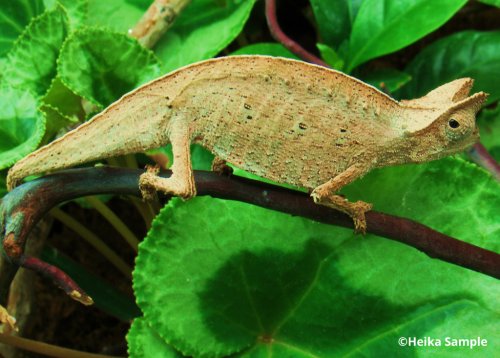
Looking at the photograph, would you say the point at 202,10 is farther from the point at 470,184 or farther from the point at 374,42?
the point at 470,184

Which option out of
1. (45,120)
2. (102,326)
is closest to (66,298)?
(102,326)

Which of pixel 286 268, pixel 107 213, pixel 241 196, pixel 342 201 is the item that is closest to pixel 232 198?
pixel 241 196

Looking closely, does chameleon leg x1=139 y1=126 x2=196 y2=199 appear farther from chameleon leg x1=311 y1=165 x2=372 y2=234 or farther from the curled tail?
chameleon leg x1=311 y1=165 x2=372 y2=234

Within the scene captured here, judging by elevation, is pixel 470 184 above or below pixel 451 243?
above

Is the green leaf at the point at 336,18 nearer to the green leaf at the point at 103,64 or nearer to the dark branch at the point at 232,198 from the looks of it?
the green leaf at the point at 103,64

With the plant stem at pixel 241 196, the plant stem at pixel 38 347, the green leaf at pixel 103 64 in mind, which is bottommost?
the plant stem at pixel 38 347

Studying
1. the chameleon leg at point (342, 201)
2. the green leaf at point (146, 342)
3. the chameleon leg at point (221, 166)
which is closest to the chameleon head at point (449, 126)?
the chameleon leg at point (342, 201)
